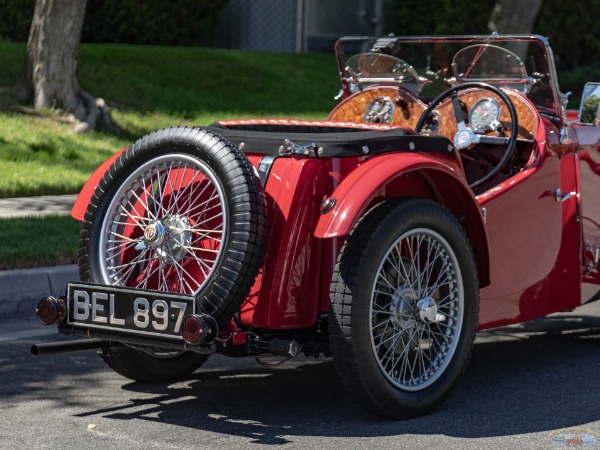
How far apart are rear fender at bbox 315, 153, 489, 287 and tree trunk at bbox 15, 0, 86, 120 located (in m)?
8.89

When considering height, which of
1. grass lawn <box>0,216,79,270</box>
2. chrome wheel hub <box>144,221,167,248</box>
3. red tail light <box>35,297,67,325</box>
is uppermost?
chrome wheel hub <box>144,221,167,248</box>

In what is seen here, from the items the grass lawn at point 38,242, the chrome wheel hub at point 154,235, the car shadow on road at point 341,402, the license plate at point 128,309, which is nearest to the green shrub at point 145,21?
the grass lawn at point 38,242

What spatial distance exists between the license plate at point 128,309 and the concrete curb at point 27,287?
236 centimetres

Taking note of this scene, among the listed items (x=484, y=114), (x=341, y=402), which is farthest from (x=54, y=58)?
(x=341, y=402)

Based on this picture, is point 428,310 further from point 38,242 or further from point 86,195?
point 38,242

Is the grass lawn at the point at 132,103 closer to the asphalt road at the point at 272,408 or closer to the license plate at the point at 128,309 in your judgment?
the asphalt road at the point at 272,408

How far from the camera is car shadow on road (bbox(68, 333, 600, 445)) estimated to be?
4699 millimetres

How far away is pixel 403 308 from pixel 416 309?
0.24 feet

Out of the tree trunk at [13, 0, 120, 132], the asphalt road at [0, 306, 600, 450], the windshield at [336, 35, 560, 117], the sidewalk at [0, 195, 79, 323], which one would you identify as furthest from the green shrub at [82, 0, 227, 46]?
the asphalt road at [0, 306, 600, 450]

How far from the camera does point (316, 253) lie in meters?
4.68

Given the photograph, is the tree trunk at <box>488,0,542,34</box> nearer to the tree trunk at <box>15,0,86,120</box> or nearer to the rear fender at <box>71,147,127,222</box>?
the tree trunk at <box>15,0,86,120</box>

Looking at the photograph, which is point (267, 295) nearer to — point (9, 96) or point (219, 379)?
point (219, 379)

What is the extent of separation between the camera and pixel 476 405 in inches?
200

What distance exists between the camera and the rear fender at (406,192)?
4480 mm
